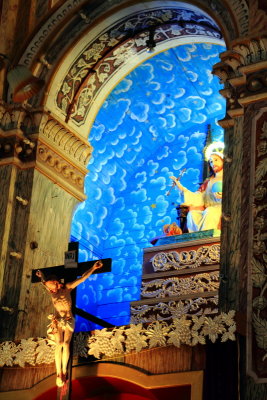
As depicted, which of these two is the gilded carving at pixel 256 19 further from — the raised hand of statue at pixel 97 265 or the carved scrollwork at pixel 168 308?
the carved scrollwork at pixel 168 308

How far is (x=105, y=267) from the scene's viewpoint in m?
9.22

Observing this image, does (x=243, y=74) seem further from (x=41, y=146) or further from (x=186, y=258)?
(x=41, y=146)

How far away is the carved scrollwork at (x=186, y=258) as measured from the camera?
36.2ft

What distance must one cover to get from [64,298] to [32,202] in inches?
69.7

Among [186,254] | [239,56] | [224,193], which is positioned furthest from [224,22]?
[186,254]

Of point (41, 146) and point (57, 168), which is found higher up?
point (41, 146)

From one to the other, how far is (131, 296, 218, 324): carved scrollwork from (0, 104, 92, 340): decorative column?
103 centimetres

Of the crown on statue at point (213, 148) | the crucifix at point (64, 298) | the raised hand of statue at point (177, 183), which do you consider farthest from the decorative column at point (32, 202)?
the crown on statue at point (213, 148)

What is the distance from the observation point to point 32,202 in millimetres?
10734

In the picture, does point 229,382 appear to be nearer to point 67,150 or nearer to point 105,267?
point 105,267

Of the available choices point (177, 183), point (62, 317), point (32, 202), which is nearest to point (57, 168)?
point (32, 202)

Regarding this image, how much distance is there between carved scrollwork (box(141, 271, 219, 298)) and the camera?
35.8ft

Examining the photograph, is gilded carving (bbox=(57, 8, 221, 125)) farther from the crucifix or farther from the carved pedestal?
the crucifix

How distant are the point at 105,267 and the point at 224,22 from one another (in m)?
2.93
